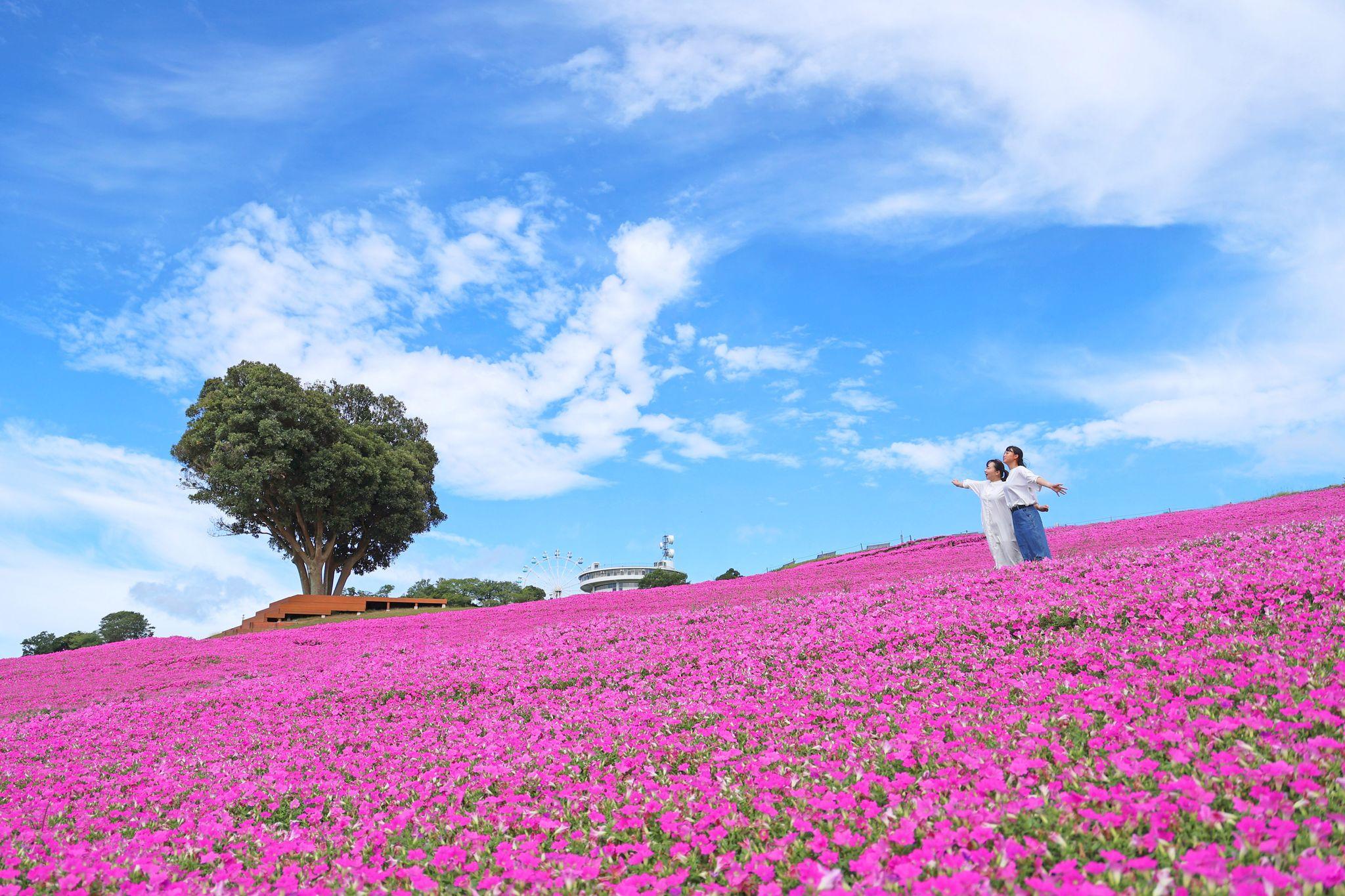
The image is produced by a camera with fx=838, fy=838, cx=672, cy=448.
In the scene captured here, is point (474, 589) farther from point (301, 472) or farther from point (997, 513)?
point (997, 513)

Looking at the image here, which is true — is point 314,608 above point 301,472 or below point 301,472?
below

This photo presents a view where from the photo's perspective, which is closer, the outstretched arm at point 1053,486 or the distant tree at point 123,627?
the outstretched arm at point 1053,486

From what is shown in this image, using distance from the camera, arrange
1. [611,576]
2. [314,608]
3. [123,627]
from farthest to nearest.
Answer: [611,576] → [123,627] → [314,608]

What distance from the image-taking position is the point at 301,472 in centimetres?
4466

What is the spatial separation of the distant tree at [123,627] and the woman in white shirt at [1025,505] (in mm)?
67490

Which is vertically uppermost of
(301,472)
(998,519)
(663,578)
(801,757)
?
(301,472)

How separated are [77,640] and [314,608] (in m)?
32.3

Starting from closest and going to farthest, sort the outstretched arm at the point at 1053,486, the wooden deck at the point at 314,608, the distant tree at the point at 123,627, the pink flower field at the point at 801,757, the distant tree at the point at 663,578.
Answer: the pink flower field at the point at 801,757, the outstretched arm at the point at 1053,486, the wooden deck at the point at 314,608, the distant tree at the point at 663,578, the distant tree at the point at 123,627

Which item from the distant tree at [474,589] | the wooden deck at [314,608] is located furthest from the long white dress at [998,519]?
the distant tree at [474,589]

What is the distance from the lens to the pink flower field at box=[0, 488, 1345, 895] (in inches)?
192

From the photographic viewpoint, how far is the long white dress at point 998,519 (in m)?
17.3

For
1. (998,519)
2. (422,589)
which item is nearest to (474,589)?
(422,589)

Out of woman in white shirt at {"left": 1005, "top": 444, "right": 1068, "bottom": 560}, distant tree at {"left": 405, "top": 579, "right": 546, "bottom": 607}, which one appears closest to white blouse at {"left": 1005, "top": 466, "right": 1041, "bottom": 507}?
woman in white shirt at {"left": 1005, "top": 444, "right": 1068, "bottom": 560}

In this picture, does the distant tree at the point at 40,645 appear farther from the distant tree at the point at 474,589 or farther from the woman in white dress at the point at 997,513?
the woman in white dress at the point at 997,513
